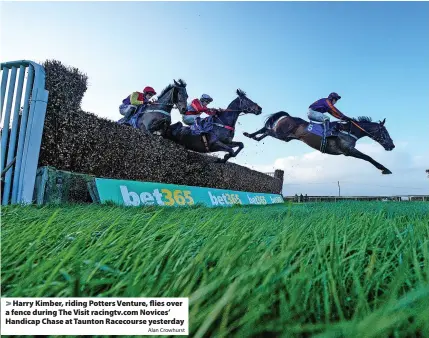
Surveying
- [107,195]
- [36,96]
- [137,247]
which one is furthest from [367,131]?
[137,247]

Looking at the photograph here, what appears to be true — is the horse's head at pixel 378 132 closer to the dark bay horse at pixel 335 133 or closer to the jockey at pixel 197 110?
the dark bay horse at pixel 335 133

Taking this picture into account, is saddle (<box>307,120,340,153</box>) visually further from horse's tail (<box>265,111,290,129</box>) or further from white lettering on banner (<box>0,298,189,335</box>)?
white lettering on banner (<box>0,298,189,335</box>)

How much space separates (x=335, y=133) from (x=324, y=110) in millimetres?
993

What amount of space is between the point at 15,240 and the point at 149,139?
23.5 ft

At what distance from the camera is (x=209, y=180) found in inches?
459

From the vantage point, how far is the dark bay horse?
13.0 m

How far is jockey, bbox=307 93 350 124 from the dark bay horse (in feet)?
0.92

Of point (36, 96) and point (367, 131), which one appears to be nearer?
point (36, 96)

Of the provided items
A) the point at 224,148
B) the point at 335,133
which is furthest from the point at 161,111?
the point at 335,133

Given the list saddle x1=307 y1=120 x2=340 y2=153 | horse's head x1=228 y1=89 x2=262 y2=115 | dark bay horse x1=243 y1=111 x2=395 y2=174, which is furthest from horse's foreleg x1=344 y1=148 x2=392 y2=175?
horse's head x1=228 y1=89 x2=262 y2=115

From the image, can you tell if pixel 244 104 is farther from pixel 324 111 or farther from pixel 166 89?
pixel 324 111

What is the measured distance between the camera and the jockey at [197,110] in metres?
11.5

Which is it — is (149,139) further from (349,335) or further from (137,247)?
(349,335)

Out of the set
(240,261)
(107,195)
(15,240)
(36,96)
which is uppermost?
(36,96)
